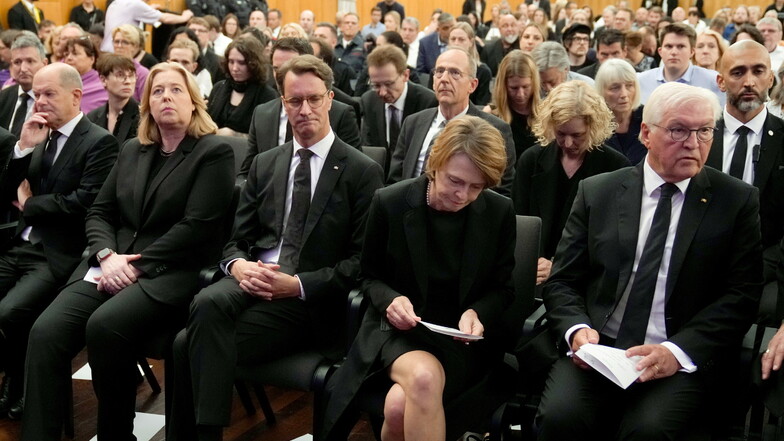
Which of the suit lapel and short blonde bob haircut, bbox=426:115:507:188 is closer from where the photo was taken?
the suit lapel

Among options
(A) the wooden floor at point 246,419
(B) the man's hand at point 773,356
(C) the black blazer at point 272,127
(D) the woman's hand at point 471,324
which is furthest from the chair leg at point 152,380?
(B) the man's hand at point 773,356

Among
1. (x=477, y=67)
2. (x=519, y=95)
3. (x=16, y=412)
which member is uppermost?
(x=519, y=95)

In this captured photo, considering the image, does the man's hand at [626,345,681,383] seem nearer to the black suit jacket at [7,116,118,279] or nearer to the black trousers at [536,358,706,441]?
the black trousers at [536,358,706,441]

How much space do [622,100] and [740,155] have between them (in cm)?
→ 81

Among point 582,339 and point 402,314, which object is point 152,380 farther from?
point 582,339

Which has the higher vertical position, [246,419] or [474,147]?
[474,147]

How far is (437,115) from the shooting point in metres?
4.61

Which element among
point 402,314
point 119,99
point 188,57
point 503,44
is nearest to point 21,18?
point 188,57

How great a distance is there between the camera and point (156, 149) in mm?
3605

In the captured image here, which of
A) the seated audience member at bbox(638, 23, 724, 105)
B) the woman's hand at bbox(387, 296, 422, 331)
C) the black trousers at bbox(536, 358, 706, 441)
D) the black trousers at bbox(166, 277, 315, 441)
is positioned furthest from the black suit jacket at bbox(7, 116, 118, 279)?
the seated audience member at bbox(638, 23, 724, 105)

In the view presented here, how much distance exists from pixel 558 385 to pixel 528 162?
1.31 meters

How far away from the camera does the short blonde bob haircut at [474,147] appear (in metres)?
2.78

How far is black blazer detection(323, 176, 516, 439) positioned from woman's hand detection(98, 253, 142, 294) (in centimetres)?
98

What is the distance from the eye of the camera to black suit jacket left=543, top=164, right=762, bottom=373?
2.65 m
